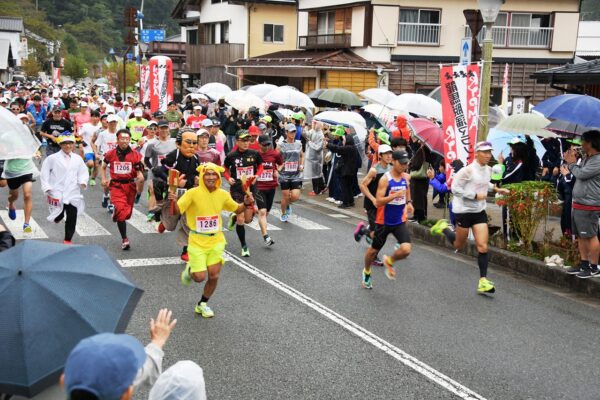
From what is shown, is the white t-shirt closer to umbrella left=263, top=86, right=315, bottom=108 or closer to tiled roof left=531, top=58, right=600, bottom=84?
umbrella left=263, top=86, right=315, bottom=108

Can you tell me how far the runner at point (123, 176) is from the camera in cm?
1060

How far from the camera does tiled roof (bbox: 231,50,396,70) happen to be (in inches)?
1204

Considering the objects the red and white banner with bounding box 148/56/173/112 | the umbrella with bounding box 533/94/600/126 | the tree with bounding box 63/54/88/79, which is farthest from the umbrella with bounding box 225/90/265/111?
the tree with bounding box 63/54/88/79

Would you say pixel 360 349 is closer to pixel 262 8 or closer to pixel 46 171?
pixel 46 171

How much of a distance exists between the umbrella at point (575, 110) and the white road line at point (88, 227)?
7.61 metres

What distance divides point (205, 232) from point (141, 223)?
5.68 meters

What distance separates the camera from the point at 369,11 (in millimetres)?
30781

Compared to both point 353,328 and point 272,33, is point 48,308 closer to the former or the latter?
point 353,328

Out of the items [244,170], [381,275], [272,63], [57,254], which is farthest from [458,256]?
[272,63]

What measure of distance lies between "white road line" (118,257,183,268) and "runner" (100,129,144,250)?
739 mm

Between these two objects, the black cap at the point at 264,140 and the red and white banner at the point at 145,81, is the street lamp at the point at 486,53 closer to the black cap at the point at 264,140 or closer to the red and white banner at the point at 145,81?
the black cap at the point at 264,140

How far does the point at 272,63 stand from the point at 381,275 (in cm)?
2590

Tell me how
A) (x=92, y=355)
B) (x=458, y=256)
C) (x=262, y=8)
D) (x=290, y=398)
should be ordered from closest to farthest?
(x=92, y=355) < (x=290, y=398) < (x=458, y=256) < (x=262, y=8)

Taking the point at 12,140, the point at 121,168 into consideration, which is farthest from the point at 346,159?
the point at 12,140
